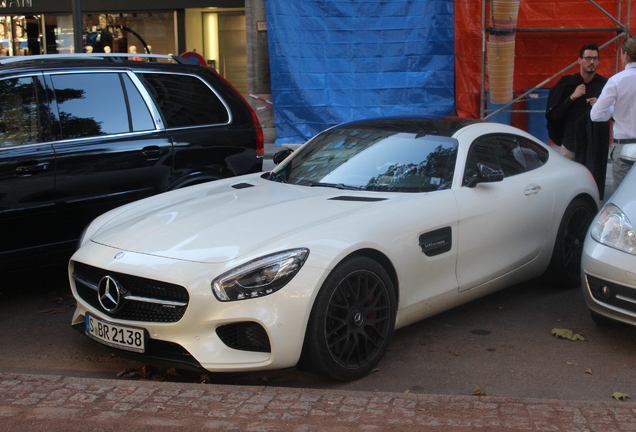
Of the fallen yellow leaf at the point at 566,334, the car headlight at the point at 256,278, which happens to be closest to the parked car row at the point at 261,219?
the car headlight at the point at 256,278

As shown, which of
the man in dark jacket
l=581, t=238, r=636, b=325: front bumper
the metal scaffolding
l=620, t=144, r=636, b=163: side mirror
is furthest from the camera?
the metal scaffolding

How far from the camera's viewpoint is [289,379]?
4277 mm

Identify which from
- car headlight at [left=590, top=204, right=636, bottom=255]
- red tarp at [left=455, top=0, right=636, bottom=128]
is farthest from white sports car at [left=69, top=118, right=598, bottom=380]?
red tarp at [left=455, top=0, right=636, bottom=128]

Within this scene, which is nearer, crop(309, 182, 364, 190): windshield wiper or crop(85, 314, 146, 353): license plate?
crop(85, 314, 146, 353): license plate

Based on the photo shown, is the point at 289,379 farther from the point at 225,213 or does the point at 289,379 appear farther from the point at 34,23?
the point at 34,23

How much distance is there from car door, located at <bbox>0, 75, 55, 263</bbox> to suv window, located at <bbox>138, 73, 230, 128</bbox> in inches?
39.6

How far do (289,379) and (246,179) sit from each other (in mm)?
1864

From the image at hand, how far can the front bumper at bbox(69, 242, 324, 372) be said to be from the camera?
376 centimetres

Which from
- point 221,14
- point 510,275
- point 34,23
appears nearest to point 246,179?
point 510,275

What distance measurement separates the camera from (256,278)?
3805 millimetres

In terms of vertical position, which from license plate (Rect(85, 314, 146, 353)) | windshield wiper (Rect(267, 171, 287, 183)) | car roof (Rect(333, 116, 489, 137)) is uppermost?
car roof (Rect(333, 116, 489, 137))

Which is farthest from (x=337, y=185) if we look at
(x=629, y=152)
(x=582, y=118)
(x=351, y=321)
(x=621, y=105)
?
(x=582, y=118)

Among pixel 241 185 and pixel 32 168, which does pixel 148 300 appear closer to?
pixel 241 185

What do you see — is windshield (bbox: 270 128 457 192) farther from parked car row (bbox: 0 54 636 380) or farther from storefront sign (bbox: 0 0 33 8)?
storefront sign (bbox: 0 0 33 8)
